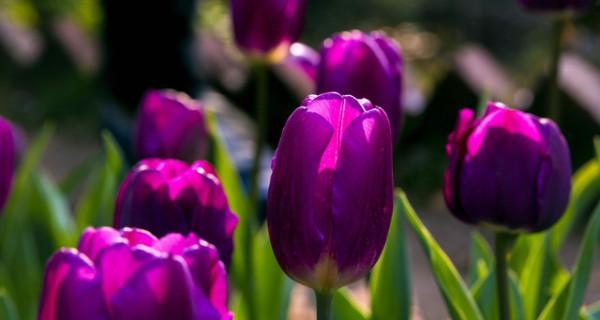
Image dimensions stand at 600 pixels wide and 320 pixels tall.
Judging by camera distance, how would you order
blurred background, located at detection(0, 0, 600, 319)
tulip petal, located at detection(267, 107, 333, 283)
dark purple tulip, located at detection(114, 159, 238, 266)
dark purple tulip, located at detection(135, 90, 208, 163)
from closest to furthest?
1. tulip petal, located at detection(267, 107, 333, 283)
2. dark purple tulip, located at detection(114, 159, 238, 266)
3. dark purple tulip, located at detection(135, 90, 208, 163)
4. blurred background, located at detection(0, 0, 600, 319)

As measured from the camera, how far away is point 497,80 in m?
3.80

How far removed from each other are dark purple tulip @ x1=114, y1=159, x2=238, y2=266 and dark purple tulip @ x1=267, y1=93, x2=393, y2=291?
0.09 metres

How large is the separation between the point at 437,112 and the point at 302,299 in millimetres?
1156

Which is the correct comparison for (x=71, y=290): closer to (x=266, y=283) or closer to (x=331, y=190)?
(x=331, y=190)

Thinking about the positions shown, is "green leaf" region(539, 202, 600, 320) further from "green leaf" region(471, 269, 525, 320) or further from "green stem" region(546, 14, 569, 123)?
"green stem" region(546, 14, 569, 123)

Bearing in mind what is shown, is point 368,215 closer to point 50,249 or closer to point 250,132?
point 50,249

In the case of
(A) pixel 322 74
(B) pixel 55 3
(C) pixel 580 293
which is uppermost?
(A) pixel 322 74

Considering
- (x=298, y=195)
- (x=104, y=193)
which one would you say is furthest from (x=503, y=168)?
(x=104, y=193)

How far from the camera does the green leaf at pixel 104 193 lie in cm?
155

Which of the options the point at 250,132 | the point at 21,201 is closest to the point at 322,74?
the point at 21,201

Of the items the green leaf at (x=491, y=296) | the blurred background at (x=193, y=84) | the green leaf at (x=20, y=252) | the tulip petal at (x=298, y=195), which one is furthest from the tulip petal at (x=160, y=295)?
the blurred background at (x=193, y=84)

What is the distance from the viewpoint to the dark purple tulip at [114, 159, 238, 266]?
0.92 m

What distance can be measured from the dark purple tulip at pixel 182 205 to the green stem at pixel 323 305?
0.36 ft

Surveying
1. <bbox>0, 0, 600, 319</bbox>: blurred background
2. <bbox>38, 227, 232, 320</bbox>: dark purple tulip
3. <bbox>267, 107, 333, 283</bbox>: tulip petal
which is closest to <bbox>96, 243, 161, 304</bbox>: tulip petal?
<bbox>38, 227, 232, 320</bbox>: dark purple tulip
